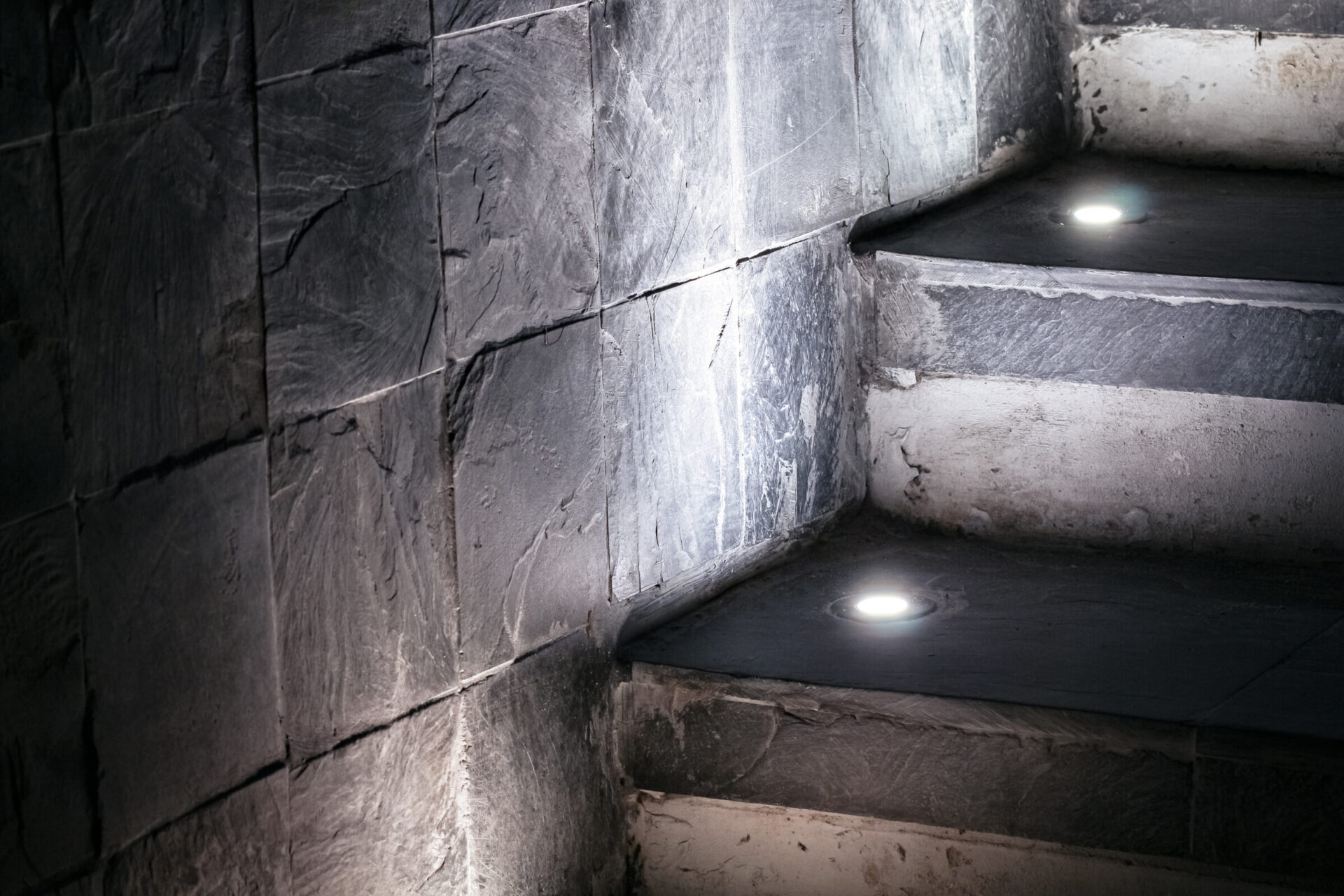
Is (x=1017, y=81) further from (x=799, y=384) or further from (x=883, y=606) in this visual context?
(x=883, y=606)

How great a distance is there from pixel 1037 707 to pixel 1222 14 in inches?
94.3

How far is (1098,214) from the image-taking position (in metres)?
4.11

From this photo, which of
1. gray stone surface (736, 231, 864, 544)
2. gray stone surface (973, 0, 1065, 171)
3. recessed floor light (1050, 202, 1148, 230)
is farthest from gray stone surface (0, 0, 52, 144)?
gray stone surface (973, 0, 1065, 171)

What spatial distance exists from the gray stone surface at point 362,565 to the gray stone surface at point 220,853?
0.32ft

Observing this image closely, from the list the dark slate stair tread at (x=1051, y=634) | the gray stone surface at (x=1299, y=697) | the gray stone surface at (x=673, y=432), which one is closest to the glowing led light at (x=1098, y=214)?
the dark slate stair tread at (x=1051, y=634)

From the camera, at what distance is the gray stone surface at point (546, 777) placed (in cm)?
283

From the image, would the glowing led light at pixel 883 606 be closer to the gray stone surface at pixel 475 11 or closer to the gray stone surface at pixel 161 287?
the gray stone surface at pixel 475 11

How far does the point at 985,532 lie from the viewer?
3.80 meters

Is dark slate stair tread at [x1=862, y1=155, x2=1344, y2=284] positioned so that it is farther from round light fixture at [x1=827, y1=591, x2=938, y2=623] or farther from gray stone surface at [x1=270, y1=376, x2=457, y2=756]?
gray stone surface at [x1=270, y1=376, x2=457, y2=756]

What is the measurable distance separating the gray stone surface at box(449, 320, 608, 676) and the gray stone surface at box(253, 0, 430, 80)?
52 cm

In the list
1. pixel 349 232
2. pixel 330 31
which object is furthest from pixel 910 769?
pixel 330 31

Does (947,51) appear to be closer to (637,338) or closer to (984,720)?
(637,338)

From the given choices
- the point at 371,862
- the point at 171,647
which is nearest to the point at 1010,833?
the point at 371,862

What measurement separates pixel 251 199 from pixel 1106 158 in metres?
2.98
